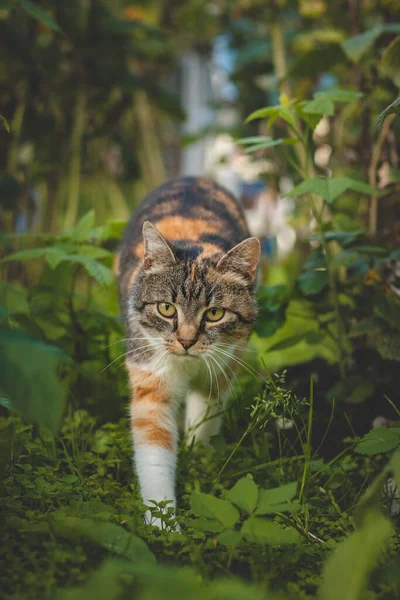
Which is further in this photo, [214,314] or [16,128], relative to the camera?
[16,128]

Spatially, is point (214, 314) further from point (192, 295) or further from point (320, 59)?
point (320, 59)

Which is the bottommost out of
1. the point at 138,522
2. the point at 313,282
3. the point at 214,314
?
the point at 138,522

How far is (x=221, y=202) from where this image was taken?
127 inches

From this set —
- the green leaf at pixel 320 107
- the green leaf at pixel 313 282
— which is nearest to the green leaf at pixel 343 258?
the green leaf at pixel 313 282

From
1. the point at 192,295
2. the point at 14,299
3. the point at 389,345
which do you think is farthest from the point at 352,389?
the point at 14,299

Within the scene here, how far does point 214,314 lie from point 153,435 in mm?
540

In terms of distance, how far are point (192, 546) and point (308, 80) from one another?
3655 millimetres

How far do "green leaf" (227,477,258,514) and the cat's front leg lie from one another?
1.73 feet

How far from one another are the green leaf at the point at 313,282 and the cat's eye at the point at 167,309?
61cm

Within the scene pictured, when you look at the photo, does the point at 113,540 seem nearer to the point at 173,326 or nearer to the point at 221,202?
the point at 173,326

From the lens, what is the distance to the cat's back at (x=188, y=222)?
2771 millimetres

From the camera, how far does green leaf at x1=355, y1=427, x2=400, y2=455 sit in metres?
1.69

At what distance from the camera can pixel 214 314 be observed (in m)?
2.46

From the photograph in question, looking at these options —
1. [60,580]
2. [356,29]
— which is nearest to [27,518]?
[60,580]
